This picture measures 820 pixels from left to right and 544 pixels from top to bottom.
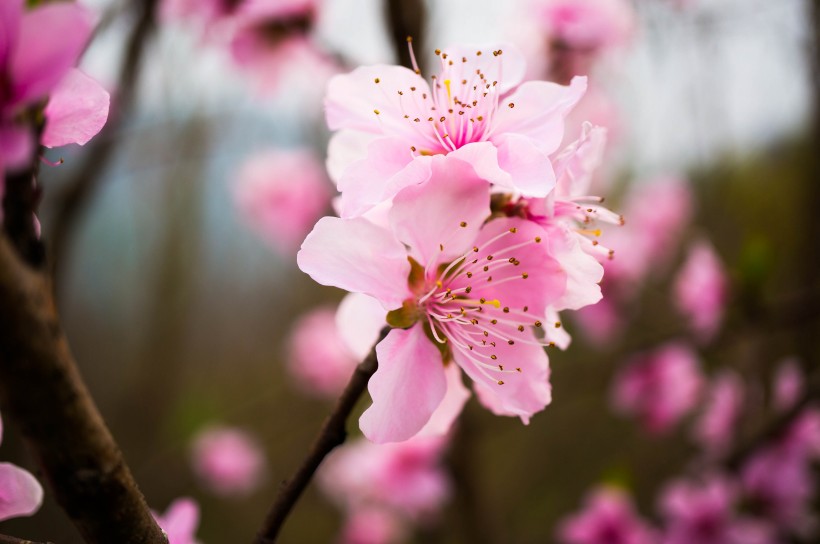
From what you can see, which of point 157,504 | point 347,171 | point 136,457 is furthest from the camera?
point 136,457

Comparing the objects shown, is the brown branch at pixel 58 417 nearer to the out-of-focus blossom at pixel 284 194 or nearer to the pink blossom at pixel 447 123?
the pink blossom at pixel 447 123

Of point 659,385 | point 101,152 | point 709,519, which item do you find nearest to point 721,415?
point 659,385

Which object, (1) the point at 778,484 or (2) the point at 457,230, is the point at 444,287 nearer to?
(2) the point at 457,230

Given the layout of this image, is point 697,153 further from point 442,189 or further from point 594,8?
point 442,189

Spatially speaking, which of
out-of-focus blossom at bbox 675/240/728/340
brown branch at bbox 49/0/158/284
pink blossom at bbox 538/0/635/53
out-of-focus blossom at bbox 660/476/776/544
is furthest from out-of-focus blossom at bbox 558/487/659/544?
brown branch at bbox 49/0/158/284

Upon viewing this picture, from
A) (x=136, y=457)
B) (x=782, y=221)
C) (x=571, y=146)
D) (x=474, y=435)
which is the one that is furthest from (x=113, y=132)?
(x=782, y=221)

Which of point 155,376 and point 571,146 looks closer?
point 571,146

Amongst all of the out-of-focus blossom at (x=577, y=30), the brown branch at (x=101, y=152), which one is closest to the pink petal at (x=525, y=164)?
the brown branch at (x=101, y=152)
